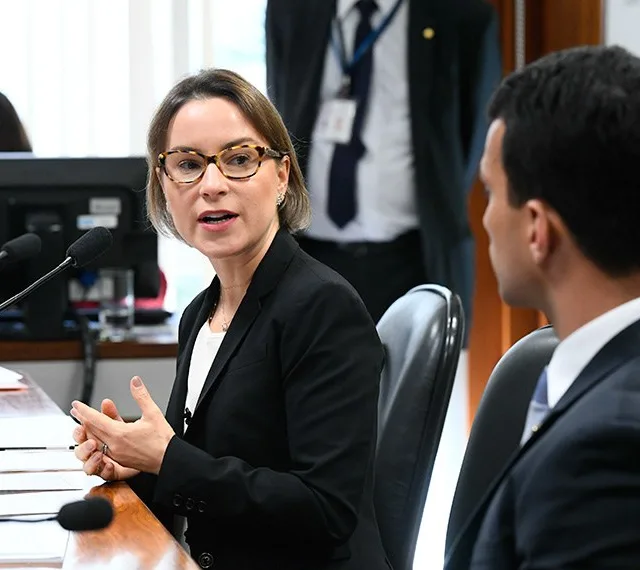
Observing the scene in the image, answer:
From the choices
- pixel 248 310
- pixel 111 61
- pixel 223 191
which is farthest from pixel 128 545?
pixel 111 61

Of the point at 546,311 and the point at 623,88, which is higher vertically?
the point at 623,88

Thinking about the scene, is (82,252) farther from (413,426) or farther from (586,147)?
(586,147)

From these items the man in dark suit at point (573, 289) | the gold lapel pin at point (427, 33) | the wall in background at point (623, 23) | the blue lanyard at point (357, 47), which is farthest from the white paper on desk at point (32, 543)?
the wall in background at point (623, 23)

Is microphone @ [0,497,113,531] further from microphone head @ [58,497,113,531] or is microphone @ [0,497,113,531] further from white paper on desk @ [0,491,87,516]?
white paper on desk @ [0,491,87,516]

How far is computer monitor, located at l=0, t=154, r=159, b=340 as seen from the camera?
327cm

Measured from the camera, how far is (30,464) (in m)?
1.85

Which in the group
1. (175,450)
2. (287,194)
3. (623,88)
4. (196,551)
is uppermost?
(623,88)

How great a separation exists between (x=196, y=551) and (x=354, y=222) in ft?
7.70

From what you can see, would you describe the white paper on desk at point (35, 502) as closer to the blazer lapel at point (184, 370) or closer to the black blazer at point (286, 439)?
the black blazer at point (286, 439)

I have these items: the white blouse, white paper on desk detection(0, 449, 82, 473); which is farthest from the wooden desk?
the white blouse

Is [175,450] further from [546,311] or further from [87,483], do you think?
[546,311]

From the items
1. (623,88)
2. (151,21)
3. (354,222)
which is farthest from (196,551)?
(151,21)

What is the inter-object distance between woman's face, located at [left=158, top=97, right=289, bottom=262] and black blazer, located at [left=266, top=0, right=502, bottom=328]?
6.69 feet

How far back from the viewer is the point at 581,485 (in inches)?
38.0
